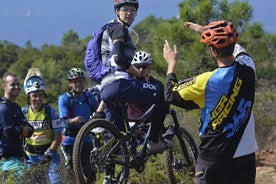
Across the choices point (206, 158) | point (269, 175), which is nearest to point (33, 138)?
point (206, 158)

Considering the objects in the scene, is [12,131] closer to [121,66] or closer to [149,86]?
[121,66]

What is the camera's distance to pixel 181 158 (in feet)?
Result: 23.0

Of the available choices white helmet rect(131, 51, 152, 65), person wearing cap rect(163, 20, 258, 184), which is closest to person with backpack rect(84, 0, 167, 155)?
white helmet rect(131, 51, 152, 65)

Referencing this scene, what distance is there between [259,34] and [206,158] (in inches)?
475

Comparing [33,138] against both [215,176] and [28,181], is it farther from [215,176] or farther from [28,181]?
[215,176]

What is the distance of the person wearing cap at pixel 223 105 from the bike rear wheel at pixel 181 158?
2.25 m

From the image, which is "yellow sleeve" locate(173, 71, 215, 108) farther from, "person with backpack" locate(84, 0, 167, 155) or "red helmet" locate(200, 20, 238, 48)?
"person with backpack" locate(84, 0, 167, 155)

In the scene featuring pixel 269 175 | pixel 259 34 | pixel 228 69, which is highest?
pixel 259 34

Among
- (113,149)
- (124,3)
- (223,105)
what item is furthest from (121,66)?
(223,105)

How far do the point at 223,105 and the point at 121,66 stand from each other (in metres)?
1.64

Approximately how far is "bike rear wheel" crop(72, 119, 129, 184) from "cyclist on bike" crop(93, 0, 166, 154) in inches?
11.9

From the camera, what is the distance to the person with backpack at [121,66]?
5.49 metres

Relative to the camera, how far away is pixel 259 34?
15.8 m

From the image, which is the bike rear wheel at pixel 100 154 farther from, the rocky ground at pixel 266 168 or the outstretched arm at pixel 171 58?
the rocky ground at pixel 266 168
